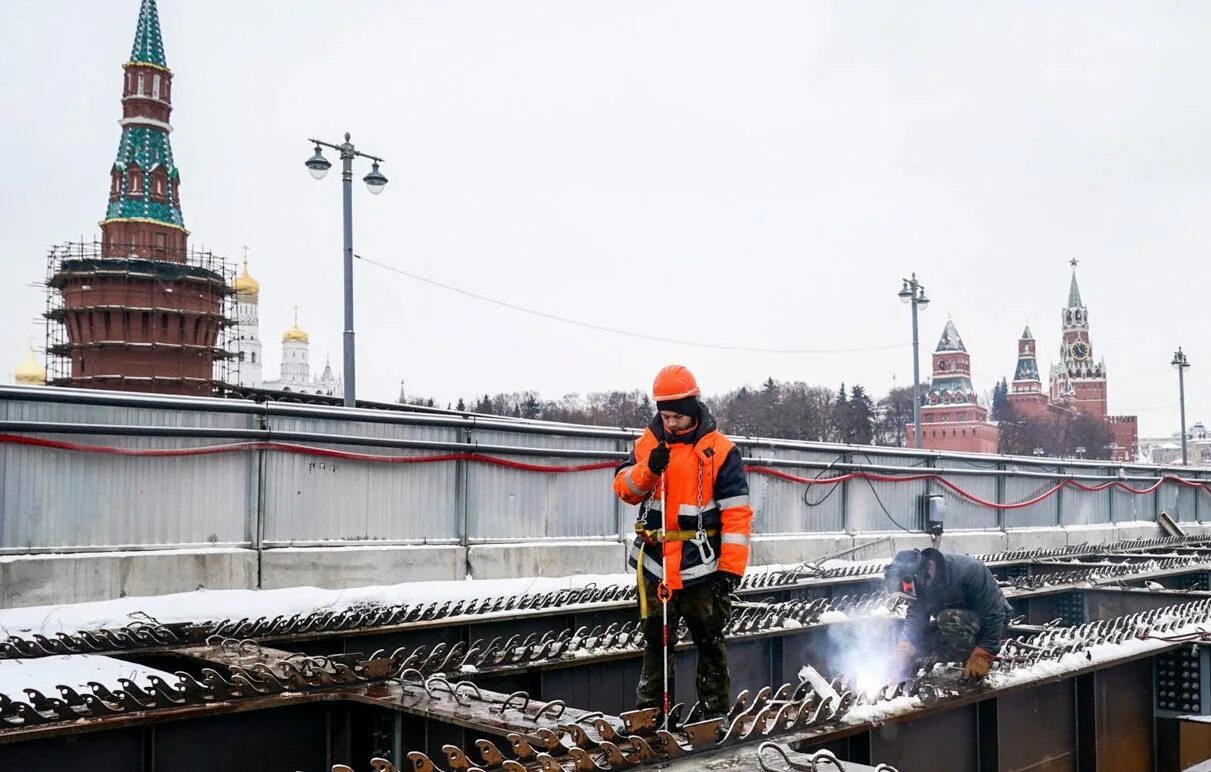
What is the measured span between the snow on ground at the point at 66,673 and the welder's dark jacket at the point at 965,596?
5.34 m

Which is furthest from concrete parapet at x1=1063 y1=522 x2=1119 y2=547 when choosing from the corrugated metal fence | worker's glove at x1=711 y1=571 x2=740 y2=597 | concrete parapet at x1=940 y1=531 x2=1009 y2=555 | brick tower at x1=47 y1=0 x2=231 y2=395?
brick tower at x1=47 y1=0 x2=231 y2=395

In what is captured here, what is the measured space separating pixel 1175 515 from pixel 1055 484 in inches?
310

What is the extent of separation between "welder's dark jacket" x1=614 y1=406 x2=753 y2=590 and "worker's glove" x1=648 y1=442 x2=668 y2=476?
Answer: 0.18 ft

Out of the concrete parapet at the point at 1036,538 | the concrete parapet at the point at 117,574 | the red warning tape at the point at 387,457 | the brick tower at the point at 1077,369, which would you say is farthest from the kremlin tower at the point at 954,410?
the concrete parapet at the point at 117,574

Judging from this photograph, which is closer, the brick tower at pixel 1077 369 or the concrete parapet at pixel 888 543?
the concrete parapet at pixel 888 543

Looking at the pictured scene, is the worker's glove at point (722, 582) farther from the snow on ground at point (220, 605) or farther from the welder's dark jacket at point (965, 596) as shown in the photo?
the snow on ground at point (220, 605)

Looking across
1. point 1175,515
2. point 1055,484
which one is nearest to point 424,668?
point 1055,484

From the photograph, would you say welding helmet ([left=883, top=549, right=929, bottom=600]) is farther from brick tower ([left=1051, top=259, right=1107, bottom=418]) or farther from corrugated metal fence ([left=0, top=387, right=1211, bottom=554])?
brick tower ([left=1051, top=259, right=1107, bottom=418])

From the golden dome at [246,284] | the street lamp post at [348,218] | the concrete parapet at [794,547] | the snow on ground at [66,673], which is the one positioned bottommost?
the concrete parapet at [794,547]

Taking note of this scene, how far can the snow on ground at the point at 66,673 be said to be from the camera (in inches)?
272

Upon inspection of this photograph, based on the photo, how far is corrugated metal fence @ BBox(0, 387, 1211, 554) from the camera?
1074 centimetres

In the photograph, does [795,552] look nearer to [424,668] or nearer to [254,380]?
[424,668]

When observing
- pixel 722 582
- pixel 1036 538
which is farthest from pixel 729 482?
pixel 1036 538

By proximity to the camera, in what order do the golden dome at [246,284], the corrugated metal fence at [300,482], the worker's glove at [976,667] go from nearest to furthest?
the worker's glove at [976,667] → the corrugated metal fence at [300,482] → the golden dome at [246,284]
